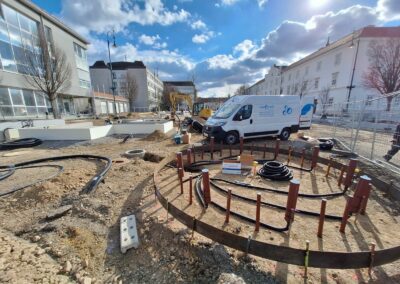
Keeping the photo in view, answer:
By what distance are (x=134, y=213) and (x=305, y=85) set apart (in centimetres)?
3937

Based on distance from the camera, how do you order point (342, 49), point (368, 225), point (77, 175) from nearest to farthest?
point (368, 225), point (77, 175), point (342, 49)

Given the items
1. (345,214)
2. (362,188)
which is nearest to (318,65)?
(362,188)

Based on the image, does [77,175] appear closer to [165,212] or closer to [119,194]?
[119,194]

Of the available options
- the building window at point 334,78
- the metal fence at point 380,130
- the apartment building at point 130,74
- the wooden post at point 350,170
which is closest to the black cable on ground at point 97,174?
the wooden post at point 350,170

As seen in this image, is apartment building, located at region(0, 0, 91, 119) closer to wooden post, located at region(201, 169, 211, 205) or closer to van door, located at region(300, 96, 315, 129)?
wooden post, located at region(201, 169, 211, 205)

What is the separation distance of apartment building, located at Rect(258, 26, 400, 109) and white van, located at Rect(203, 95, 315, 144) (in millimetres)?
12563

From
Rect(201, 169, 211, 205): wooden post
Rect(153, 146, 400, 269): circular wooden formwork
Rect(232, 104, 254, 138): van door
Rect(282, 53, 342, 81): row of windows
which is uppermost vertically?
Rect(282, 53, 342, 81): row of windows

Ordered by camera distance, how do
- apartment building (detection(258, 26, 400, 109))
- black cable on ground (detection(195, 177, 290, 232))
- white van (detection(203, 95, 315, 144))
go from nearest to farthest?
black cable on ground (detection(195, 177, 290, 232)), white van (detection(203, 95, 315, 144)), apartment building (detection(258, 26, 400, 109))

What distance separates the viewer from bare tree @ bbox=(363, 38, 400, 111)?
62.1 ft

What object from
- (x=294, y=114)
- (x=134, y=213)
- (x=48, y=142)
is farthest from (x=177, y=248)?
(x=48, y=142)

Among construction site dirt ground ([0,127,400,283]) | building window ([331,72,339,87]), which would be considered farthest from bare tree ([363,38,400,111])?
construction site dirt ground ([0,127,400,283])

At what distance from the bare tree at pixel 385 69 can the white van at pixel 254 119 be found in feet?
57.3

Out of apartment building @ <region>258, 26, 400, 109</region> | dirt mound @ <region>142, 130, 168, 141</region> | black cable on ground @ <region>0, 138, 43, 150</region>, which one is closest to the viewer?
black cable on ground @ <region>0, 138, 43, 150</region>

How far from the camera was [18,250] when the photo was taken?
2684 millimetres
